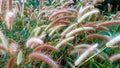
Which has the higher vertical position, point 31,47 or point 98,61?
point 31,47

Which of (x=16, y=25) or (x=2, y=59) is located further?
(x=16, y=25)

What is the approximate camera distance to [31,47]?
2580 mm

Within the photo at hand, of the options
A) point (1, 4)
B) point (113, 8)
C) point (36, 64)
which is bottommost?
point (113, 8)

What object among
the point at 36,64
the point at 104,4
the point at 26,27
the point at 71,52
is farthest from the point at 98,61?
the point at 104,4

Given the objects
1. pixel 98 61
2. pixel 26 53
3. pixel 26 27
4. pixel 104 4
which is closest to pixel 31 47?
pixel 26 53

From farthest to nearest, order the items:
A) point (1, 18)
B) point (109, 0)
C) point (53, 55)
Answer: point (109, 0) → point (1, 18) → point (53, 55)

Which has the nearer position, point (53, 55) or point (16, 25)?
point (53, 55)

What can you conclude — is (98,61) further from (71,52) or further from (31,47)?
(31,47)

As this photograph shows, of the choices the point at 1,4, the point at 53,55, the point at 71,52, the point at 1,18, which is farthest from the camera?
the point at 1,18

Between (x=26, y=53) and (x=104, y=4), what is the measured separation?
3.34m

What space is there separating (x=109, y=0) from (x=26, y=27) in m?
2.60

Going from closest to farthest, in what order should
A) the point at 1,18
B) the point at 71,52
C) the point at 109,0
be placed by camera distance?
1. the point at 71,52
2. the point at 1,18
3. the point at 109,0

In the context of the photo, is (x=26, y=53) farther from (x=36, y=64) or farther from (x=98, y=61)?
(x=98, y=61)

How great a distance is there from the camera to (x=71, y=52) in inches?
101
